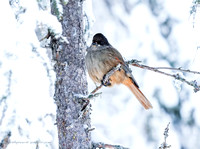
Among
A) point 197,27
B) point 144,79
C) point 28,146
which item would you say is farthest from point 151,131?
point 28,146

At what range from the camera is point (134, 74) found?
6.39 m

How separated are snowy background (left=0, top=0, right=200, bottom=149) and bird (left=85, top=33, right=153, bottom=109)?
10.8 inches

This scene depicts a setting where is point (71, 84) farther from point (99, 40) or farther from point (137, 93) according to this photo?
point (137, 93)

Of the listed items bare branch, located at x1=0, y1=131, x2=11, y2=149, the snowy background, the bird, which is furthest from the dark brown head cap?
bare branch, located at x1=0, y1=131, x2=11, y2=149

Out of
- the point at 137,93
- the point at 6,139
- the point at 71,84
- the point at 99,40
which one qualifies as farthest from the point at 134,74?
the point at 6,139

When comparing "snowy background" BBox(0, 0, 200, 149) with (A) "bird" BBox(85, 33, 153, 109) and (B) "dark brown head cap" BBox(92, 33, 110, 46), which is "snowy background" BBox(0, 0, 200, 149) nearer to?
(A) "bird" BBox(85, 33, 153, 109)

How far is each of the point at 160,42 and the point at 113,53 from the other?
1.87m

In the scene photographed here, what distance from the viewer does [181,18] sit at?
567cm

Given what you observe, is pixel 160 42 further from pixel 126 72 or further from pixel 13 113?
pixel 13 113

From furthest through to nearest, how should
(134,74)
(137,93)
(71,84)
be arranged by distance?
(134,74) < (137,93) < (71,84)

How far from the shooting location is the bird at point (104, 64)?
4004mm

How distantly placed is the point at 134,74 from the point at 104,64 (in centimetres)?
240

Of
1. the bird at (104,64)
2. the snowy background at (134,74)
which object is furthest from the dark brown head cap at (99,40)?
the snowy background at (134,74)

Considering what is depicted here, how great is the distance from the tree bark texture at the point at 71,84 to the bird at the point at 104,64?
0.89 m
